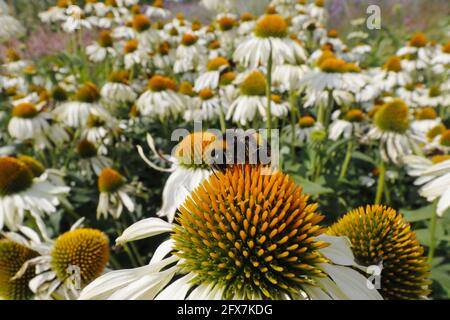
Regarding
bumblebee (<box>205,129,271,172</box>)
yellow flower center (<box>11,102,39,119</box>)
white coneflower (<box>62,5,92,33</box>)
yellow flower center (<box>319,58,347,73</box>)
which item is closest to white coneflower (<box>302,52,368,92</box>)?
yellow flower center (<box>319,58,347,73</box>)

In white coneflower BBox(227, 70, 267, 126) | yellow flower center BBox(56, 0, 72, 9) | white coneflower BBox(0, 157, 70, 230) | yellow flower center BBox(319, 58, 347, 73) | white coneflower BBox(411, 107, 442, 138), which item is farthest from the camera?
yellow flower center BBox(56, 0, 72, 9)

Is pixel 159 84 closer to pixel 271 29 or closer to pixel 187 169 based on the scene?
pixel 271 29

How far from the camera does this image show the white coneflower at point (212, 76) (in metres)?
2.32

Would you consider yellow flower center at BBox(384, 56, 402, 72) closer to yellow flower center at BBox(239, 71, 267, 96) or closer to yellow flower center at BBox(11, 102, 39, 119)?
yellow flower center at BBox(239, 71, 267, 96)

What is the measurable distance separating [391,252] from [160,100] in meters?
1.86

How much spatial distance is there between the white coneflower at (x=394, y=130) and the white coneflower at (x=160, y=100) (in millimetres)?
1140

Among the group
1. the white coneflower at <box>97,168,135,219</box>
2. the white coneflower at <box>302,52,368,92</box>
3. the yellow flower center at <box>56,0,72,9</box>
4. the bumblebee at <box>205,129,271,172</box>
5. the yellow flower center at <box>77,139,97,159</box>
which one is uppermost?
the yellow flower center at <box>56,0,72,9</box>

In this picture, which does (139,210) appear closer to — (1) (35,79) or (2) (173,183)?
(2) (173,183)

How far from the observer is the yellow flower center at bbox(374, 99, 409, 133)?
1772mm

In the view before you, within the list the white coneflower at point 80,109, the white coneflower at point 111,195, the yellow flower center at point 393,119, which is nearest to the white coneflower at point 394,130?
the yellow flower center at point 393,119

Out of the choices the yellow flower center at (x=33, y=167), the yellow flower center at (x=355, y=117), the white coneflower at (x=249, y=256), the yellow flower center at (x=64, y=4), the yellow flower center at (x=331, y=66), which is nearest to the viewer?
the white coneflower at (x=249, y=256)

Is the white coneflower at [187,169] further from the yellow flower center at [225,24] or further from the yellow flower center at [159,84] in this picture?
the yellow flower center at [225,24]

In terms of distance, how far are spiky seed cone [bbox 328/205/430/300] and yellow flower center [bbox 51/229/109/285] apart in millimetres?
646

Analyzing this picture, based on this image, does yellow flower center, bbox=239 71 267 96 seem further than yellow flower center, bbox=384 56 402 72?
No
